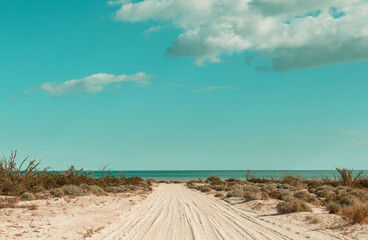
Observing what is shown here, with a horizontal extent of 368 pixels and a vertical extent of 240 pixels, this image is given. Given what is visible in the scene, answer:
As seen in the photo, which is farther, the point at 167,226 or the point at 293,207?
the point at 293,207

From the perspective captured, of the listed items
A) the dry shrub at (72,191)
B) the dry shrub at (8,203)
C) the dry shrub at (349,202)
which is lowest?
the dry shrub at (72,191)

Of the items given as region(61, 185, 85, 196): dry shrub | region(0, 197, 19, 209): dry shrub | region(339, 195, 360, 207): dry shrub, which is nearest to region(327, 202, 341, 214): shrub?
region(339, 195, 360, 207): dry shrub

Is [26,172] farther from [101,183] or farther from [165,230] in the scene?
[165,230]

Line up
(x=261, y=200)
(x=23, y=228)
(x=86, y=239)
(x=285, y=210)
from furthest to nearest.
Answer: (x=261, y=200)
(x=285, y=210)
(x=23, y=228)
(x=86, y=239)

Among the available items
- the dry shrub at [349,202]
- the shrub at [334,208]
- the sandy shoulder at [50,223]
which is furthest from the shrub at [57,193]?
the dry shrub at [349,202]

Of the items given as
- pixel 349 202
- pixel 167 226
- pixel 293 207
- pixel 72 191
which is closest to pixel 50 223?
pixel 167 226

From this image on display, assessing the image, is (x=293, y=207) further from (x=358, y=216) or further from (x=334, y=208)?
(x=358, y=216)

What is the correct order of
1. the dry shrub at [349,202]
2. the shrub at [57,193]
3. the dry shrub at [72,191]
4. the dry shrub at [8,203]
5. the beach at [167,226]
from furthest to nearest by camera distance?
the dry shrub at [72,191] < the shrub at [57,193] < the dry shrub at [349,202] < the dry shrub at [8,203] < the beach at [167,226]

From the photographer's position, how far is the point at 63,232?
1269cm

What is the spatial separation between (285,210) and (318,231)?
507 centimetres

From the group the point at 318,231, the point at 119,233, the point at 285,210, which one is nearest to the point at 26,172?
the point at 119,233

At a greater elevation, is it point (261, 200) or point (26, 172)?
point (26, 172)

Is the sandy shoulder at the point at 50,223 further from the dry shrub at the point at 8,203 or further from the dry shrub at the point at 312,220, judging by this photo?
the dry shrub at the point at 312,220

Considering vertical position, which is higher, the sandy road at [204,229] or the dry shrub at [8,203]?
the dry shrub at [8,203]
